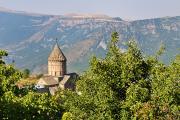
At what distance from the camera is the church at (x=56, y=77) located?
11113 centimetres

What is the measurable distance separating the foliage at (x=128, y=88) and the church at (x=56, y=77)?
80.6m

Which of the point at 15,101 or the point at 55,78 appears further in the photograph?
the point at 55,78

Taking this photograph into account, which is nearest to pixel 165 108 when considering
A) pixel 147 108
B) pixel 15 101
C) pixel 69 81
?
pixel 147 108

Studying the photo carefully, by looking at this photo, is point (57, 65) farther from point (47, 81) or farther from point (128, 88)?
point (128, 88)

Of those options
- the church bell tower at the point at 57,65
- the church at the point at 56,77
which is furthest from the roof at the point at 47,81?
the church bell tower at the point at 57,65

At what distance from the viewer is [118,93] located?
84.7 ft

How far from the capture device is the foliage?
2372 centimetres

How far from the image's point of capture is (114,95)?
25234 mm

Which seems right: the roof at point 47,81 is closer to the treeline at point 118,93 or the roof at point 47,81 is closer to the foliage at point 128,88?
the treeline at point 118,93

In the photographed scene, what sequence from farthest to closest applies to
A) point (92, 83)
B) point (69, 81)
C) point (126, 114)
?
point (69, 81), point (92, 83), point (126, 114)

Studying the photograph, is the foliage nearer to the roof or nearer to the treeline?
the treeline

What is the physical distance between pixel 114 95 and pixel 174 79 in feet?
10.7

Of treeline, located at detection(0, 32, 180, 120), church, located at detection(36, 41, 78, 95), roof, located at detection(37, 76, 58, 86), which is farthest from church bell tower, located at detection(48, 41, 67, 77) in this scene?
treeline, located at detection(0, 32, 180, 120)

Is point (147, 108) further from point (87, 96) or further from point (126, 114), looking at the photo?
point (87, 96)
